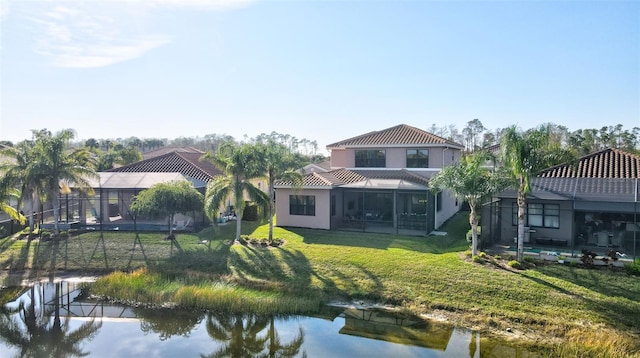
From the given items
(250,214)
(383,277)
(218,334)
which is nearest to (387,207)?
(250,214)

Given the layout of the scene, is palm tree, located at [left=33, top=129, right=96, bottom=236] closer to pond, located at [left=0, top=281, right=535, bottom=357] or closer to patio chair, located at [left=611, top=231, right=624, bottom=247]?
pond, located at [left=0, top=281, right=535, bottom=357]

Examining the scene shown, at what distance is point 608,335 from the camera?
41.9ft

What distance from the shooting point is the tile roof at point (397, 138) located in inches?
Answer: 1105

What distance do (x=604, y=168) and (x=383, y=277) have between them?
13.5 meters

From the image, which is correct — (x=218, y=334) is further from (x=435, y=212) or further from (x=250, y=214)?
(x=435, y=212)

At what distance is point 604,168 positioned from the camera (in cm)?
2230

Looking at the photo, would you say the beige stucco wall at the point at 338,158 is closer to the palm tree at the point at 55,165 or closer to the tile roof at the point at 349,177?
the tile roof at the point at 349,177

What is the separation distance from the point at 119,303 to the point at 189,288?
8.73 ft

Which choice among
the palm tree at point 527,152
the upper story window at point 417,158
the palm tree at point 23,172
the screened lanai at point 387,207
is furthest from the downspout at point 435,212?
the palm tree at point 23,172

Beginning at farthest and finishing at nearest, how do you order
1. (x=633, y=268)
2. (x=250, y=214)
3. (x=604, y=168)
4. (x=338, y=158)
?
1. (x=338, y=158)
2. (x=250, y=214)
3. (x=604, y=168)
4. (x=633, y=268)

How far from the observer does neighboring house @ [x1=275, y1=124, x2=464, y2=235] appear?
25172mm

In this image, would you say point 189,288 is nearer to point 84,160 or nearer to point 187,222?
point 187,222

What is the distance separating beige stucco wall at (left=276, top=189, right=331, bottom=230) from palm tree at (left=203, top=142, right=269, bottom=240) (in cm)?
376

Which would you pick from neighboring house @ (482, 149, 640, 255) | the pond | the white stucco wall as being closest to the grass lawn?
the pond
